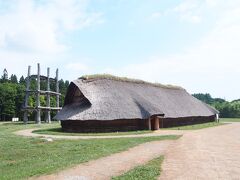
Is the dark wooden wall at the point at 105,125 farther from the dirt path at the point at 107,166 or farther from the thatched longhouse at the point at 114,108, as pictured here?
the dirt path at the point at 107,166

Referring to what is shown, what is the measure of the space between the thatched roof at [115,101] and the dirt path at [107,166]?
15236 mm

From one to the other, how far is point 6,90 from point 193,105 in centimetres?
4682

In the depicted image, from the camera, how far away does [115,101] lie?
33281 millimetres

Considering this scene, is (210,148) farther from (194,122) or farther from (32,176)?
(194,122)

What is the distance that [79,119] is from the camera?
1210 inches

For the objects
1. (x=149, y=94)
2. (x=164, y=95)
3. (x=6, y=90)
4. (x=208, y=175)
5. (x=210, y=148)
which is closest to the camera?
(x=208, y=175)

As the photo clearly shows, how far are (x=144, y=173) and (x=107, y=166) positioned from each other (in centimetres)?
210

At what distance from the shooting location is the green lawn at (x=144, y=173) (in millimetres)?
10413

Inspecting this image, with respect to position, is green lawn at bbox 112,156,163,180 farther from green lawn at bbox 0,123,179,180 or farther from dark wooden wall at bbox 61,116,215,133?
dark wooden wall at bbox 61,116,215,133

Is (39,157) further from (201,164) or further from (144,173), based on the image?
(201,164)

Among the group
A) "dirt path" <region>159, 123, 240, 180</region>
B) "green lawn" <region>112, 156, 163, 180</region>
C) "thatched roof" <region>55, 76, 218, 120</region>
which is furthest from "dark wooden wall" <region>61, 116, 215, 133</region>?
"green lawn" <region>112, 156, 163, 180</region>

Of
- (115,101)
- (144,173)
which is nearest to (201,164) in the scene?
(144,173)

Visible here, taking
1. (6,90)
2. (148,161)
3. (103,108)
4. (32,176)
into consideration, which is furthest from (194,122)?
(6,90)

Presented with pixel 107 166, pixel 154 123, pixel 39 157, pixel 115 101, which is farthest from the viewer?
pixel 154 123
